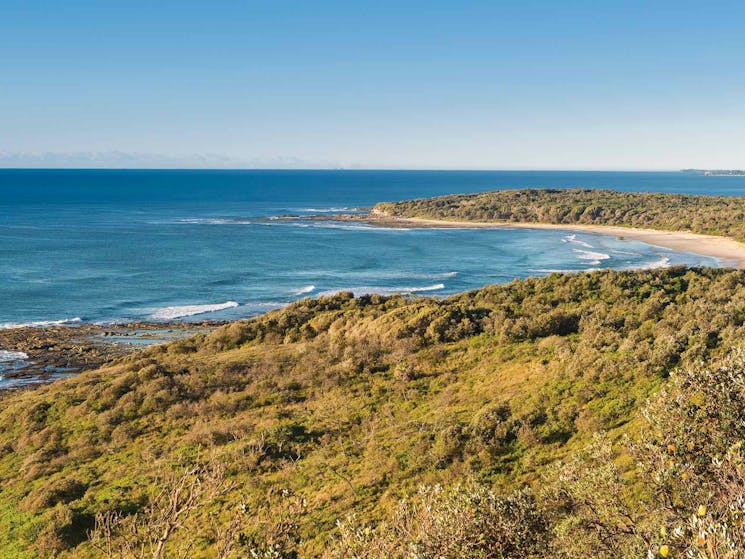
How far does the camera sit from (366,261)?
10200 centimetres

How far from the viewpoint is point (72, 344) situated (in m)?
55.2

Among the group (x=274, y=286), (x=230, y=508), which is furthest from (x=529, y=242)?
(x=230, y=508)

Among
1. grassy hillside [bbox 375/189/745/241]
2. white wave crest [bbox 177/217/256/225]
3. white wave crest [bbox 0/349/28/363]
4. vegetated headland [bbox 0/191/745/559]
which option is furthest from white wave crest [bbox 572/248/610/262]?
white wave crest [bbox 0/349/28/363]

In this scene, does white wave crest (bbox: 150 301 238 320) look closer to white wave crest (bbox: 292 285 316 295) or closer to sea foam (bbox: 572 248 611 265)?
white wave crest (bbox: 292 285 316 295)

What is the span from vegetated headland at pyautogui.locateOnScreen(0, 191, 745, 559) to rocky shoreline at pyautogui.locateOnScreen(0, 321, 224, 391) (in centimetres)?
886

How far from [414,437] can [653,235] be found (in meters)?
124

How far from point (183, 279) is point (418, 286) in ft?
111

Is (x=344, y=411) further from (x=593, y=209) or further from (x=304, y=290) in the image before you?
(x=593, y=209)

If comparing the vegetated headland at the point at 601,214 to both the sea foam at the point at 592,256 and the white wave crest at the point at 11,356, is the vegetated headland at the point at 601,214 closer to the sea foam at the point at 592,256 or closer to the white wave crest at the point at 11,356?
the sea foam at the point at 592,256

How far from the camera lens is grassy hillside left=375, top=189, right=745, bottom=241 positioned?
455 ft

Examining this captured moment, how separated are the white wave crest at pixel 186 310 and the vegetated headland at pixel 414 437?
22.3 metres

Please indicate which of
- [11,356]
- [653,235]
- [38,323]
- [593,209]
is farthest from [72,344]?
[593,209]

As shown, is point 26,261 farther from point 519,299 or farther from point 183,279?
point 519,299

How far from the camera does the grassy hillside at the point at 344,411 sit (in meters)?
22.4
